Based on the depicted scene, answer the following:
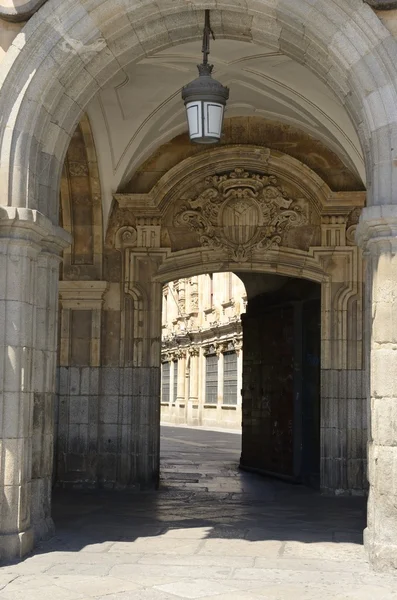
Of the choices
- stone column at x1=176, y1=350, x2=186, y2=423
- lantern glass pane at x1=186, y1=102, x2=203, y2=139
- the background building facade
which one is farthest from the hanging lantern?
stone column at x1=176, y1=350, x2=186, y2=423

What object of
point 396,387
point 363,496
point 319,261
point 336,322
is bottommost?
point 363,496

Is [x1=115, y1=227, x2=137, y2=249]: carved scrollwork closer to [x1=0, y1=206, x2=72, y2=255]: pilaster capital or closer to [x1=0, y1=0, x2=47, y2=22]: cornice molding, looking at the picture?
[x1=0, y1=206, x2=72, y2=255]: pilaster capital

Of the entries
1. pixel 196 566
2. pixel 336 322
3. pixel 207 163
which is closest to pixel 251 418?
pixel 336 322

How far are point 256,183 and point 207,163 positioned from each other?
2.24ft

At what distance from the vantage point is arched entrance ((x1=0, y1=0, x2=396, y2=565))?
695cm

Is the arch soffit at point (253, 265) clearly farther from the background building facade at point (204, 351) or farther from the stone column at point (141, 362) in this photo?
the background building facade at point (204, 351)

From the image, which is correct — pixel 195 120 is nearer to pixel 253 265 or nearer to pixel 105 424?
pixel 253 265

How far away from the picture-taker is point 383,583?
6.38m

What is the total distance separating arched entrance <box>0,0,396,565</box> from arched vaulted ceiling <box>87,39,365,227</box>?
2653mm

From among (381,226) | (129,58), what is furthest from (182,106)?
(381,226)

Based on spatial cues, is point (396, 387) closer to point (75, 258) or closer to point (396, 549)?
point (396, 549)

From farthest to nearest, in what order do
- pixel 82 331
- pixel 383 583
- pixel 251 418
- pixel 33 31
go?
pixel 251 418, pixel 82 331, pixel 33 31, pixel 383 583

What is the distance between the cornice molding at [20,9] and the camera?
7.40 m

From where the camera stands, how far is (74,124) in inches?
320
